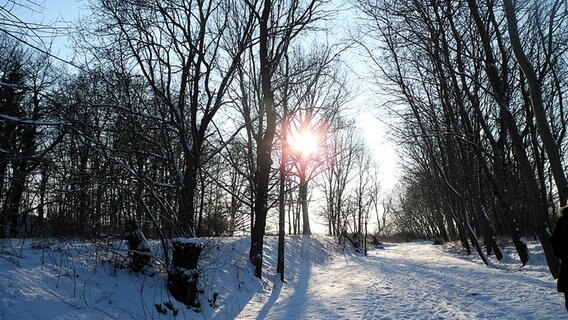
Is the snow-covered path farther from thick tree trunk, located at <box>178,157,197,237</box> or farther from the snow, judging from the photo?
thick tree trunk, located at <box>178,157,197,237</box>

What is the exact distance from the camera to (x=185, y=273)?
668cm

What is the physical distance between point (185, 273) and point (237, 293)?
2396 millimetres

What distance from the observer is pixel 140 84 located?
868 centimetres

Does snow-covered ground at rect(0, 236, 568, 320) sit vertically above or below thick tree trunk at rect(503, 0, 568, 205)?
below

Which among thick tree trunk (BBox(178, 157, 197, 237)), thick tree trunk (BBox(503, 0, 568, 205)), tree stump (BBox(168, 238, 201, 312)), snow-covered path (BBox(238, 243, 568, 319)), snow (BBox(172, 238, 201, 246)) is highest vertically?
thick tree trunk (BBox(503, 0, 568, 205))

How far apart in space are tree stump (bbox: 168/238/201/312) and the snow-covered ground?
235 millimetres

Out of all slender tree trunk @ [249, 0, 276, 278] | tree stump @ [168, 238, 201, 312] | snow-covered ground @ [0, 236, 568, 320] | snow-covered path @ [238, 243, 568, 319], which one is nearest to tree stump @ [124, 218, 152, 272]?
snow-covered ground @ [0, 236, 568, 320]

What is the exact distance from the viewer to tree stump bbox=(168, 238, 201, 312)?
21.9 ft

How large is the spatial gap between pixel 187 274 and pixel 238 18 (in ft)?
28.0

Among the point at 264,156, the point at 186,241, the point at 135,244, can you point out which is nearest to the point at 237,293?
the point at 186,241

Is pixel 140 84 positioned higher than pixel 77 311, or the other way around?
pixel 140 84

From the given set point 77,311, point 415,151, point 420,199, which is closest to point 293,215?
point 415,151

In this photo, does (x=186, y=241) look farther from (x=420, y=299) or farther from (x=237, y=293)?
(x=420, y=299)

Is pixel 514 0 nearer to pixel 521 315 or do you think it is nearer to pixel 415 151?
pixel 521 315
